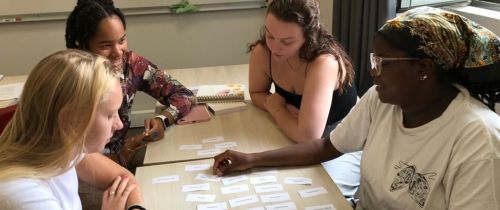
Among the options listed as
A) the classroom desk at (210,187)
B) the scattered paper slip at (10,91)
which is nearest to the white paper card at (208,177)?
the classroom desk at (210,187)

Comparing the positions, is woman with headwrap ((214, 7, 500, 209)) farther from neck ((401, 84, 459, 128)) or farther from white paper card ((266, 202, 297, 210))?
white paper card ((266, 202, 297, 210))

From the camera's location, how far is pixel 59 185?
1.22 metres

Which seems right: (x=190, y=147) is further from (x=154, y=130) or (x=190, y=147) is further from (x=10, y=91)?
(x=10, y=91)

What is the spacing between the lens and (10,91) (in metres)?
2.46

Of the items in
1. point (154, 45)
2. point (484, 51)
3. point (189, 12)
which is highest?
point (484, 51)

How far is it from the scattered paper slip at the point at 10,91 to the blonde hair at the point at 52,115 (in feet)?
4.49

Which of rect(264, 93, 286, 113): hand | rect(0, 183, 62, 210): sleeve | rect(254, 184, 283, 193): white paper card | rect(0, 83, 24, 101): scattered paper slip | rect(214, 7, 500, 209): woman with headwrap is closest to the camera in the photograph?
rect(0, 183, 62, 210): sleeve

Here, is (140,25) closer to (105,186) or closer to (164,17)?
(164,17)

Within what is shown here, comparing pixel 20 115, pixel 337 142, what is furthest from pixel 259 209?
pixel 20 115

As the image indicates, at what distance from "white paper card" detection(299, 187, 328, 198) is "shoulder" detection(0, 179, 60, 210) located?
706mm

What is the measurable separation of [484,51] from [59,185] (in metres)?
1.15

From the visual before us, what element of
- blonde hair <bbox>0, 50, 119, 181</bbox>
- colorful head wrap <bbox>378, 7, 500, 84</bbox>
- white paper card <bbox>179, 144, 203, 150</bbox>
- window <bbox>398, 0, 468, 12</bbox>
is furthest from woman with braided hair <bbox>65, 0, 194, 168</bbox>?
window <bbox>398, 0, 468, 12</bbox>

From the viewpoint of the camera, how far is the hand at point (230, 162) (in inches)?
62.0

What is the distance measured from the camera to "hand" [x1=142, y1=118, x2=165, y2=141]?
6.13 feet
